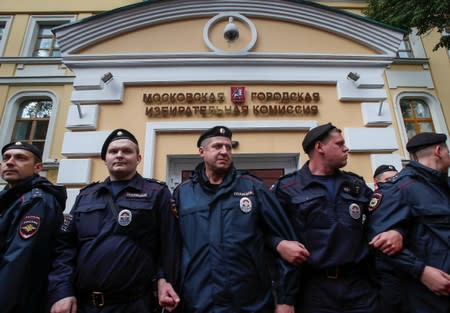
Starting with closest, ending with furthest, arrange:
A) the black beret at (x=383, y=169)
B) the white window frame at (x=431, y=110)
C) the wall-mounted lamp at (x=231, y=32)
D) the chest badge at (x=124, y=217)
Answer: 1. the chest badge at (x=124, y=217)
2. the black beret at (x=383, y=169)
3. the wall-mounted lamp at (x=231, y=32)
4. the white window frame at (x=431, y=110)

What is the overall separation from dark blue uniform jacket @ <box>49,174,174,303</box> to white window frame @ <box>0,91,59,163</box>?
7.33 metres

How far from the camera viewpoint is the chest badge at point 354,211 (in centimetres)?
238

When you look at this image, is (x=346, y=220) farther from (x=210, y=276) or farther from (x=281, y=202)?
(x=210, y=276)

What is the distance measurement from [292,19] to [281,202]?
4.20 metres

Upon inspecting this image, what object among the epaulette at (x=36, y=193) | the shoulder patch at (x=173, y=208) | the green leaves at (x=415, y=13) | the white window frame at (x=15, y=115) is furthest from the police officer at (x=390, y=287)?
the white window frame at (x=15, y=115)

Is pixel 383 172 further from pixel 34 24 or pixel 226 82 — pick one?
pixel 34 24

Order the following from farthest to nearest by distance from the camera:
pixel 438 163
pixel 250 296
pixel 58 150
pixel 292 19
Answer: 1. pixel 58 150
2. pixel 292 19
3. pixel 438 163
4. pixel 250 296

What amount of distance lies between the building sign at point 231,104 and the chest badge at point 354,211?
275 cm

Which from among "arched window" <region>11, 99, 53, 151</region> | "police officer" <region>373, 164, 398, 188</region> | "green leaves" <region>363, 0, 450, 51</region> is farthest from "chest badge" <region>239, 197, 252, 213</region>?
"arched window" <region>11, 99, 53, 151</region>

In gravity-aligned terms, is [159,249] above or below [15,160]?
below

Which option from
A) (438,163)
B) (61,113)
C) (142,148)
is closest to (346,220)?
(438,163)

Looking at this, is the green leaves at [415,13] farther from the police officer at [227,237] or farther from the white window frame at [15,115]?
the white window frame at [15,115]

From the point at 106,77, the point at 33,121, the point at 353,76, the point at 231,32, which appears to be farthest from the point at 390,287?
the point at 33,121

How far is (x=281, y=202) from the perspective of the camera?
2.58 metres
